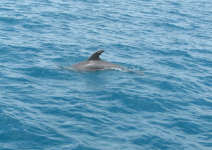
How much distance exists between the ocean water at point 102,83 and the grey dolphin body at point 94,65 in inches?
23.7

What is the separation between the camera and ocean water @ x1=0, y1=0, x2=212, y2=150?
1571 cm

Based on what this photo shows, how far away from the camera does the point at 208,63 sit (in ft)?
86.4

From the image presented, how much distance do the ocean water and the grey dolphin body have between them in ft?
1.98

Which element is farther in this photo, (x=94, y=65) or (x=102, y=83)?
(x=94, y=65)

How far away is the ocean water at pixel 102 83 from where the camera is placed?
15711 millimetres

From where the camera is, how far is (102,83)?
20969 millimetres

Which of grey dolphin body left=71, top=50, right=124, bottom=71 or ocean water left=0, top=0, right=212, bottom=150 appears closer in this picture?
ocean water left=0, top=0, right=212, bottom=150

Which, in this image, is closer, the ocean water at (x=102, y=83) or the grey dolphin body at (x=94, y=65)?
the ocean water at (x=102, y=83)

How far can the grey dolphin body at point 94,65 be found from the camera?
22.5 m

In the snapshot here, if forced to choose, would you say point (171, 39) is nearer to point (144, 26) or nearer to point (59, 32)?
point (144, 26)

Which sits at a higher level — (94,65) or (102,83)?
(94,65)

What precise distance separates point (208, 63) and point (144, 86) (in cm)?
717

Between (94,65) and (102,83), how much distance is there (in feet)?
6.73

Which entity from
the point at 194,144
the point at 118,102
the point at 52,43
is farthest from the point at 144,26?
the point at 194,144
